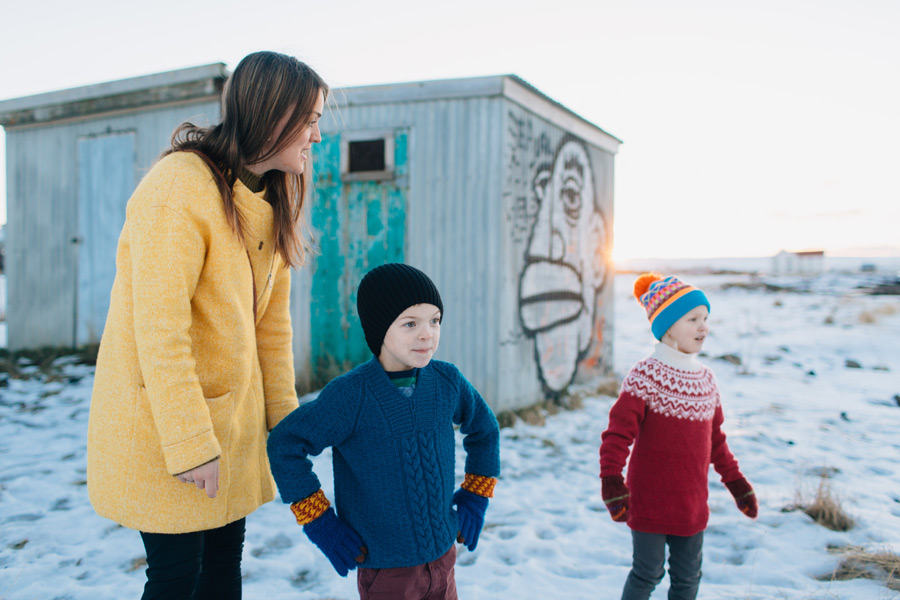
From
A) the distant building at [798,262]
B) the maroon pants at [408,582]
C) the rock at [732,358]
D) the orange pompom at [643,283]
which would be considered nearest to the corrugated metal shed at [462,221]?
the orange pompom at [643,283]

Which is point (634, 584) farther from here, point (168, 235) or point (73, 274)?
point (73, 274)

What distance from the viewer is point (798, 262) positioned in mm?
41594

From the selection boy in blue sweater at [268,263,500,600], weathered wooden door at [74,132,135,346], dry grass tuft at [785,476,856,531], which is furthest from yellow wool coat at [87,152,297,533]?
weathered wooden door at [74,132,135,346]

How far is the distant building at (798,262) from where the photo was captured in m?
40.8

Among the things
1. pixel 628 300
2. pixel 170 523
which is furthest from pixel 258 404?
pixel 628 300

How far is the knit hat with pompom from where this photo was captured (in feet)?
6.73

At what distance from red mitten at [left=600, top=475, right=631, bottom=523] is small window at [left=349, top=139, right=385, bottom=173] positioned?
15.0ft

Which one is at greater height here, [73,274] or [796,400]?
[73,274]

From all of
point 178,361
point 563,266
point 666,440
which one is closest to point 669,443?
point 666,440

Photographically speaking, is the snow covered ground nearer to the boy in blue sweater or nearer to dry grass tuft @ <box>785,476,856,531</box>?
dry grass tuft @ <box>785,476,856,531</box>

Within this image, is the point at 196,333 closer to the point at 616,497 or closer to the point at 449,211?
the point at 616,497

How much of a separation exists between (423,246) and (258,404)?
13.6 ft

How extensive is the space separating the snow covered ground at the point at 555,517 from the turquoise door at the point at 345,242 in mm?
1736

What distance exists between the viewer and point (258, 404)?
5.37 ft
